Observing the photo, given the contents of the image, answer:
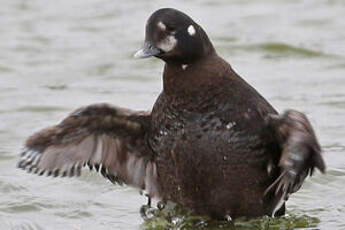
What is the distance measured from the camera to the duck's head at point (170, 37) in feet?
27.8

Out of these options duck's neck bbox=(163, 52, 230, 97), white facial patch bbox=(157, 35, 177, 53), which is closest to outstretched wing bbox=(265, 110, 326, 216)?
duck's neck bbox=(163, 52, 230, 97)

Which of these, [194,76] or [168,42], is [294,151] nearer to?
[194,76]

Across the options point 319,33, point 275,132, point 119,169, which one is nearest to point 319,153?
point 275,132

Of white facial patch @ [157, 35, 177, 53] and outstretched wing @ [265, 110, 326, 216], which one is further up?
white facial patch @ [157, 35, 177, 53]

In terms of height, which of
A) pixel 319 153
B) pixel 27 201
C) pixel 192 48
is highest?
pixel 192 48

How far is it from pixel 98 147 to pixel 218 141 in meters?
1.19

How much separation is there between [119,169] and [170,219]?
2.09ft

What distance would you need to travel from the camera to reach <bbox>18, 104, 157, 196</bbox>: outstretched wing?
885 cm

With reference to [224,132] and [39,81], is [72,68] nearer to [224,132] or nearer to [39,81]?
[39,81]

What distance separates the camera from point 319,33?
54.7 ft

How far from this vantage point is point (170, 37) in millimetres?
8477

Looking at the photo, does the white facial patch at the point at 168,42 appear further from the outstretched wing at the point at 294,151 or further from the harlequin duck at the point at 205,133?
the outstretched wing at the point at 294,151

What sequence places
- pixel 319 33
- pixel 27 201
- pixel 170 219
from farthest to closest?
pixel 319 33 → pixel 27 201 → pixel 170 219

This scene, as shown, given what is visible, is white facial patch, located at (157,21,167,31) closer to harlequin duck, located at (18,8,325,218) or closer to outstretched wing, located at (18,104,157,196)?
harlequin duck, located at (18,8,325,218)
